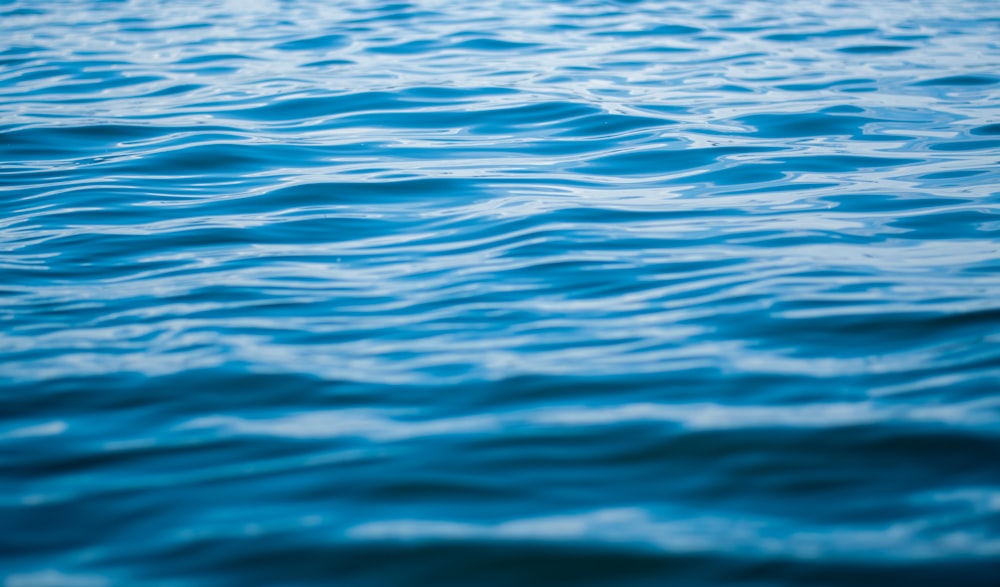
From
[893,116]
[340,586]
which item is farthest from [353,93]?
[340,586]

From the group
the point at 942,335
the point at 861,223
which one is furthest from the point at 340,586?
the point at 861,223

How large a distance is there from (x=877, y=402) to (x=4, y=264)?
335 centimetres

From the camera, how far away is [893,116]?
6891mm

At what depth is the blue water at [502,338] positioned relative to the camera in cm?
246

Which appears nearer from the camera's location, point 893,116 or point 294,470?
point 294,470

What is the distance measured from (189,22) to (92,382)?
8543 millimetres

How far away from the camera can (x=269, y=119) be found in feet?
23.2

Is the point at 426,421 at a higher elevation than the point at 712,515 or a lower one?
higher

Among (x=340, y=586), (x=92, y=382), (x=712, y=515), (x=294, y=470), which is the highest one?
(x=92, y=382)

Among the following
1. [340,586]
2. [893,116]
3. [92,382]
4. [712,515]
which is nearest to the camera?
[340,586]

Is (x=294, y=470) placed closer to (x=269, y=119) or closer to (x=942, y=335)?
(x=942, y=335)

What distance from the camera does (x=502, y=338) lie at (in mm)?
3555

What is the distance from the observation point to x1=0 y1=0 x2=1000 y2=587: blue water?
2.46 m

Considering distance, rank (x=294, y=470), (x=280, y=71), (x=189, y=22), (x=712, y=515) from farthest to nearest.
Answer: (x=189, y=22), (x=280, y=71), (x=294, y=470), (x=712, y=515)
